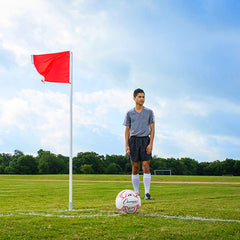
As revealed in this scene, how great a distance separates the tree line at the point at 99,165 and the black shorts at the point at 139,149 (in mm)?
80360

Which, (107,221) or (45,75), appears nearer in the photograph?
(107,221)

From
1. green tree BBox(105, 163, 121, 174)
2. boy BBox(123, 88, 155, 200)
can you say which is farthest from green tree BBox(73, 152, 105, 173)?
boy BBox(123, 88, 155, 200)

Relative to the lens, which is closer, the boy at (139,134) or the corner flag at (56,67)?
the corner flag at (56,67)

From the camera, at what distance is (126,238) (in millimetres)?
3482

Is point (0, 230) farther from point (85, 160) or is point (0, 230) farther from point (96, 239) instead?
point (85, 160)

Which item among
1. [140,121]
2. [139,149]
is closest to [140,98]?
[140,121]

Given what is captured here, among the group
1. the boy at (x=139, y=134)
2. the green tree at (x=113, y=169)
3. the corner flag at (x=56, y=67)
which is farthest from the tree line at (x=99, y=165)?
the corner flag at (x=56, y=67)

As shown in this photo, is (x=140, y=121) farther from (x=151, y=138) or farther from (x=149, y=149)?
(x=149, y=149)

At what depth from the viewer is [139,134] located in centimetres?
Result: 767

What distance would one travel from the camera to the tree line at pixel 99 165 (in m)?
88.1

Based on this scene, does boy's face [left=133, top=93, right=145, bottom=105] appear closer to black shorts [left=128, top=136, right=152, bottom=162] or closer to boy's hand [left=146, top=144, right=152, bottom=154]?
black shorts [left=128, top=136, right=152, bottom=162]

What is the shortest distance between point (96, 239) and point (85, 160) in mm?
98597

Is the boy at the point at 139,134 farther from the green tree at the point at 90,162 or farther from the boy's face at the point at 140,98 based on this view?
the green tree at the point at 90,162

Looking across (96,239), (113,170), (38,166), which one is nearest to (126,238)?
(96,239)
